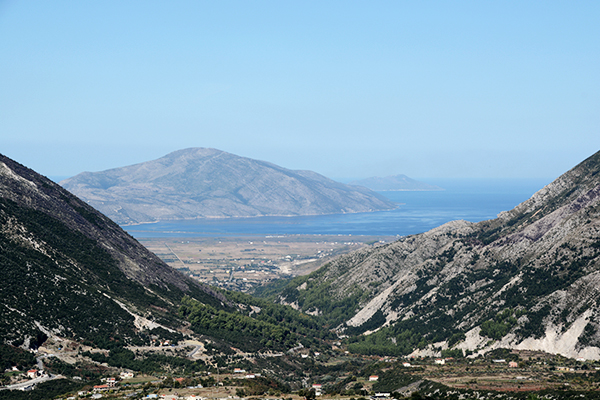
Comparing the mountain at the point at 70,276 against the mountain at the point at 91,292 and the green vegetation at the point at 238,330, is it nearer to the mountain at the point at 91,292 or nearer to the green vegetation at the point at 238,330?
the mountain at the point at 91,292

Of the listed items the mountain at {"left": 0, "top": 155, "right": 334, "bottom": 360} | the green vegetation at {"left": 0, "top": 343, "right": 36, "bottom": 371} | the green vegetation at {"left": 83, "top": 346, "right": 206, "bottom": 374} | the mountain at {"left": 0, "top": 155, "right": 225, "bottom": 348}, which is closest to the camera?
the green vegetation at {"left": 0, "top": 343, "right": 36, "bottom": 371}

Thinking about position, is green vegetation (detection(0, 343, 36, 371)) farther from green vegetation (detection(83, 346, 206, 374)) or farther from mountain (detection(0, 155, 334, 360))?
green vegetation (detection(83, 346, 206, 374))

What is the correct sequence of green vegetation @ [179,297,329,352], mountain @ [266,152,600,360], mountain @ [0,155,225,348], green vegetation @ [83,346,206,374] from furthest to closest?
green vegetation @ [179,297,329,352] < mountain @ [266,152,600,360] < mountain @ [0,155,225,348] < green vegetation @ [83,346,206,374]

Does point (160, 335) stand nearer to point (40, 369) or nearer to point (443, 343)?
point (40, 369)

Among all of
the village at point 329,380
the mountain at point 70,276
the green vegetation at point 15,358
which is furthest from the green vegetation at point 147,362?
the green vegetation at point 15,358

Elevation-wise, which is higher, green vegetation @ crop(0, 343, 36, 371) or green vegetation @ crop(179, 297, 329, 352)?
green vegetation @ crop(0, 343, 36, 371)

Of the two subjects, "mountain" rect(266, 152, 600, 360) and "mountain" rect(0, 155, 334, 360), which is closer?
"mountain" rect(0, 155, 334, 360)

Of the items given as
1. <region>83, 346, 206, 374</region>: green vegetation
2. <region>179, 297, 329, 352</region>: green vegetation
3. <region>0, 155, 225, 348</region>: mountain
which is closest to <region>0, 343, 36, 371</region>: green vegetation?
<region>0, 155, 225, 348</region>: mountain

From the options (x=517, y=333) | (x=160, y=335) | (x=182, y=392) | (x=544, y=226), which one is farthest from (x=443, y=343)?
(x=182, y=392)

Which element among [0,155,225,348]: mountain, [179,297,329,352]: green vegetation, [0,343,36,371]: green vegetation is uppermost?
[0,155,225,348]: mountain
